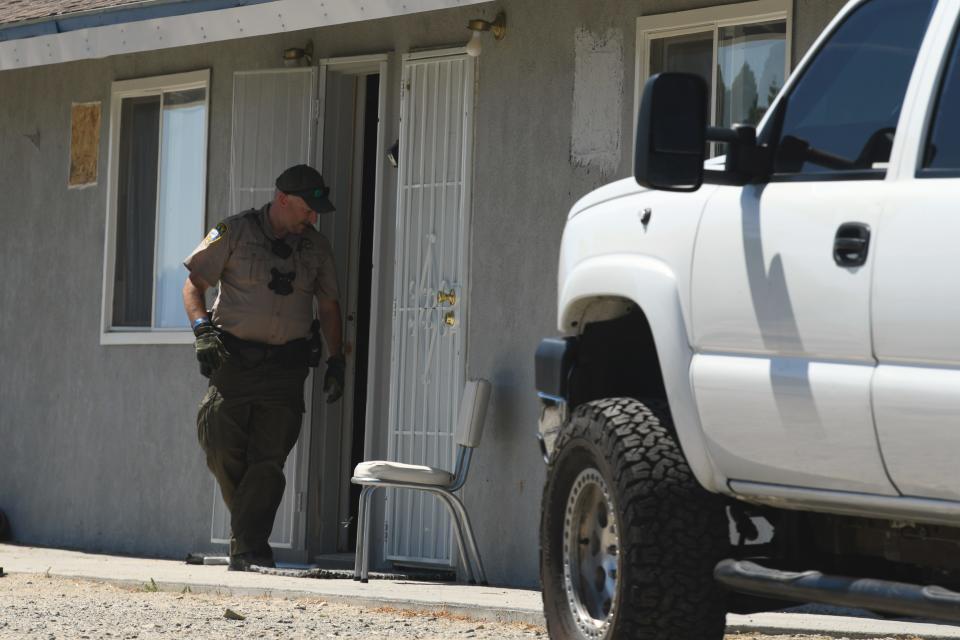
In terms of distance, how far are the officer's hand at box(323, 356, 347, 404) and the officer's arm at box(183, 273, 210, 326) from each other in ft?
2.47

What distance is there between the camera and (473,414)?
988cm

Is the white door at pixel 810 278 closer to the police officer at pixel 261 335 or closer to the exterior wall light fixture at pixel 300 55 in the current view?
the police officer at pixel 261 335

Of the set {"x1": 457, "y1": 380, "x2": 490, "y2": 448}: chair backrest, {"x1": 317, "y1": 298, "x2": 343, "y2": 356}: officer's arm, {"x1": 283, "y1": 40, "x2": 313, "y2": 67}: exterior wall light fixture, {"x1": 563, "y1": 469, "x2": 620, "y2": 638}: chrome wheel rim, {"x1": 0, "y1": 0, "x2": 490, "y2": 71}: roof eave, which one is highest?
{"x1": 0, "y1": 0, "x2": 490, "y2": 71}: roof eave

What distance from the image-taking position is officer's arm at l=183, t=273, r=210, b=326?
34.3ft

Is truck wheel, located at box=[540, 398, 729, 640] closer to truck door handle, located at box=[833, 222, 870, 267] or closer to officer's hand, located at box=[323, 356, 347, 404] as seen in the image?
truck door handle, located at box=[833, 222, 870, 267]

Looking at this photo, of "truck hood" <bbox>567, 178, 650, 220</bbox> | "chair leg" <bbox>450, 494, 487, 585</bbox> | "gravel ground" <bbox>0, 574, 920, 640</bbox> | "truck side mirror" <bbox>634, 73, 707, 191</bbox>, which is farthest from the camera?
"chair leg" <bbox>450, 494, 487, 585</bbox>

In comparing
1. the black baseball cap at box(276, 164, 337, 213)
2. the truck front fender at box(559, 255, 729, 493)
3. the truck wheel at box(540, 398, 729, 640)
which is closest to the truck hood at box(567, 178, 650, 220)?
the truck front fender at box(559, 255, 729, 493)

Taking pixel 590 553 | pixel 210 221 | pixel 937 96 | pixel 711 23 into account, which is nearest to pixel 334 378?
pixel 210 221

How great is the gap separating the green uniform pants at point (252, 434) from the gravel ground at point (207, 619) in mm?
1167

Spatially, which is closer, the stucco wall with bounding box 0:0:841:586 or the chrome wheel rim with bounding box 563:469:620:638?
the chrome wheel rim with bounding box 563:469:620:638

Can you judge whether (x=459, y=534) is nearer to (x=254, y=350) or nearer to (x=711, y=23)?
(x=254, y=350)

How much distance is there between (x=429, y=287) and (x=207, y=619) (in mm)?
2935

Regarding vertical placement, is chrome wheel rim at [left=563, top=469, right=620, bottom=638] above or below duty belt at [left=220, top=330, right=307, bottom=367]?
below

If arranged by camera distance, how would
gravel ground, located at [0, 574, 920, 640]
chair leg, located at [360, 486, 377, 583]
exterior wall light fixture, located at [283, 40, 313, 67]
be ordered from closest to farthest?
gravel ground, located at [0, 574, 920, 640], chair leg, located at [360, 486, 377, 583], exterior wall light fixture, located at [283, 40, 313, 67]
